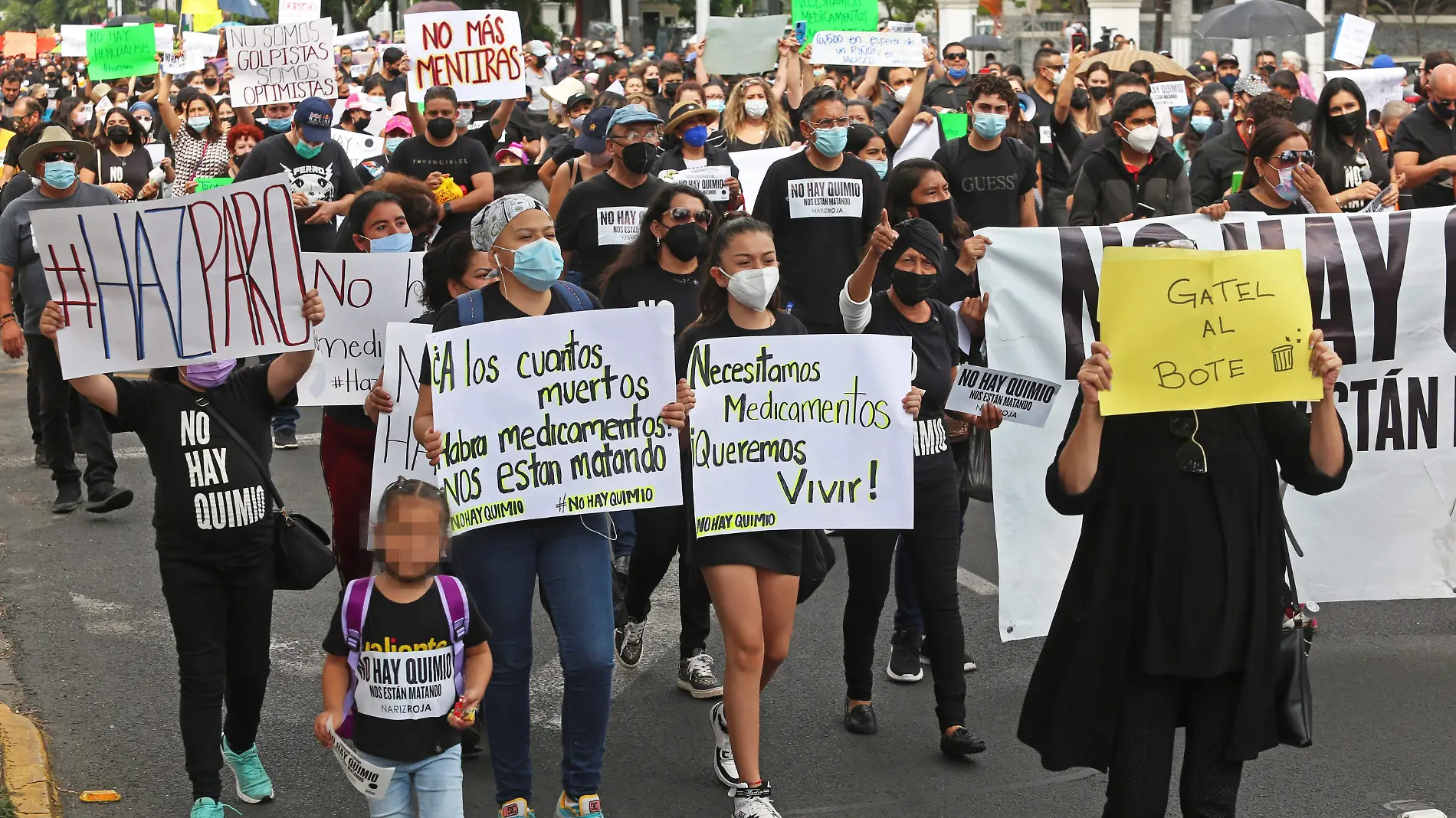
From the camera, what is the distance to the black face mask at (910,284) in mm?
5793

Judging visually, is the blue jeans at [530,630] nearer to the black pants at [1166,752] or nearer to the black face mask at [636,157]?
the black pants at [1166,752]

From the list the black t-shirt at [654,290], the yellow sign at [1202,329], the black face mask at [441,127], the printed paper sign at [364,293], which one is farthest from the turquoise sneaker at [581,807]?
the black face mask at [441,127]

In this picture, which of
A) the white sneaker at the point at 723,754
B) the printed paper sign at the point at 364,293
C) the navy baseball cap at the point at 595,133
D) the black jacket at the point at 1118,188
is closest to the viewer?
the white sneaker at the point at 723,754

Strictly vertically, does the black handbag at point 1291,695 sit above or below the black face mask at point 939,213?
below

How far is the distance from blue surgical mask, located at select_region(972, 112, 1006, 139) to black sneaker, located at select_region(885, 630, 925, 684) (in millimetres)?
3508

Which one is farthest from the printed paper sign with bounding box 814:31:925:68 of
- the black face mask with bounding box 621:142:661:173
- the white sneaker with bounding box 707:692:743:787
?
the white sneaker with bounding box 707:692:743:787

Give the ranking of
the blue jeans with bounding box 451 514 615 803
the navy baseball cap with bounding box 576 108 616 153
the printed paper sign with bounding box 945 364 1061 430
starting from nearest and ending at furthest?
1. the blue jeans with bounding box 451 514 615 803
2. the printed paper sign with bounding box 945 364 1061 430
3. the navy baseball cap with bounding box 576 108 616 153

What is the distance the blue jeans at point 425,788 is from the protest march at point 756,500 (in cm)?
1

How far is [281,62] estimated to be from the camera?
13430 millimetres

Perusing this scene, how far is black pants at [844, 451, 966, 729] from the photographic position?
Result: 5.81 metres

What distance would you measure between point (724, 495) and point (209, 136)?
10.1 m

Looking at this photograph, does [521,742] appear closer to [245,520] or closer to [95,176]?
[245,520]

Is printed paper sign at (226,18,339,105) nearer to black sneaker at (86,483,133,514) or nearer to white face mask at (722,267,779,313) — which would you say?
black sneaker at (86,483,133,514)

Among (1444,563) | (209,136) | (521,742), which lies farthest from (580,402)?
(209,136)
